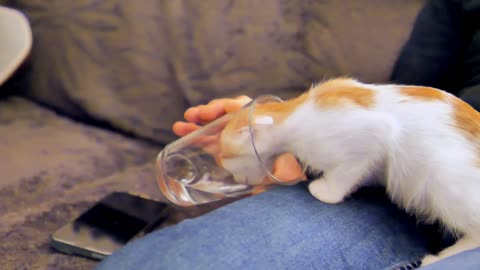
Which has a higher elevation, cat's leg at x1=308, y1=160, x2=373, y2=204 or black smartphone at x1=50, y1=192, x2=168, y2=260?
cat's leg at x1=308, y1=160, x2=373, y2=204

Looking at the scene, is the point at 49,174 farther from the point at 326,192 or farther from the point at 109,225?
the point at 326,192

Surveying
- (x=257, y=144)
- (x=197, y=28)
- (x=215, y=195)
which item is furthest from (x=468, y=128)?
(x=197, y=28)

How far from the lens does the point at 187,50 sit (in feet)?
3.81

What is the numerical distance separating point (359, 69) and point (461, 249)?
45cm

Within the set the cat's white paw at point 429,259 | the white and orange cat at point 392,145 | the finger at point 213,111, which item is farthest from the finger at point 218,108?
the cat's white paw at point 429,259

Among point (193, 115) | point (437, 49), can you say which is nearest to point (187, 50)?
point (193, 115)

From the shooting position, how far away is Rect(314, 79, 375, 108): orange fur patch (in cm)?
69

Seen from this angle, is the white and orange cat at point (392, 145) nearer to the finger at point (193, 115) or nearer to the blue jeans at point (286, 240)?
the blue jeans at point (286, 240)

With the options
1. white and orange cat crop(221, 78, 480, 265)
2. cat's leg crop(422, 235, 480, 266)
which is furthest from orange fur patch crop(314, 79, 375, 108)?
cat's leg crop(422, 235, 480, 266)

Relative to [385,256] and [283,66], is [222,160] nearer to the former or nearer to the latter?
[385,256]

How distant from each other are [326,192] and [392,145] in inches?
4.3

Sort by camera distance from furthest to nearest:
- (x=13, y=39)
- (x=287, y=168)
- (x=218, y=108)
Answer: (x=13, y=39) → (x=218, y=108) → (x=287, y=168)

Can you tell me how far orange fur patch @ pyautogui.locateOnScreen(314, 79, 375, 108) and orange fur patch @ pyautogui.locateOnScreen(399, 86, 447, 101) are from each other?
0.15 ft

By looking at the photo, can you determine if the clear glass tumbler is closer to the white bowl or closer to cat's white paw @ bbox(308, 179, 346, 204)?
cat's white paw @ bbox(308, 179, 346, 204)
